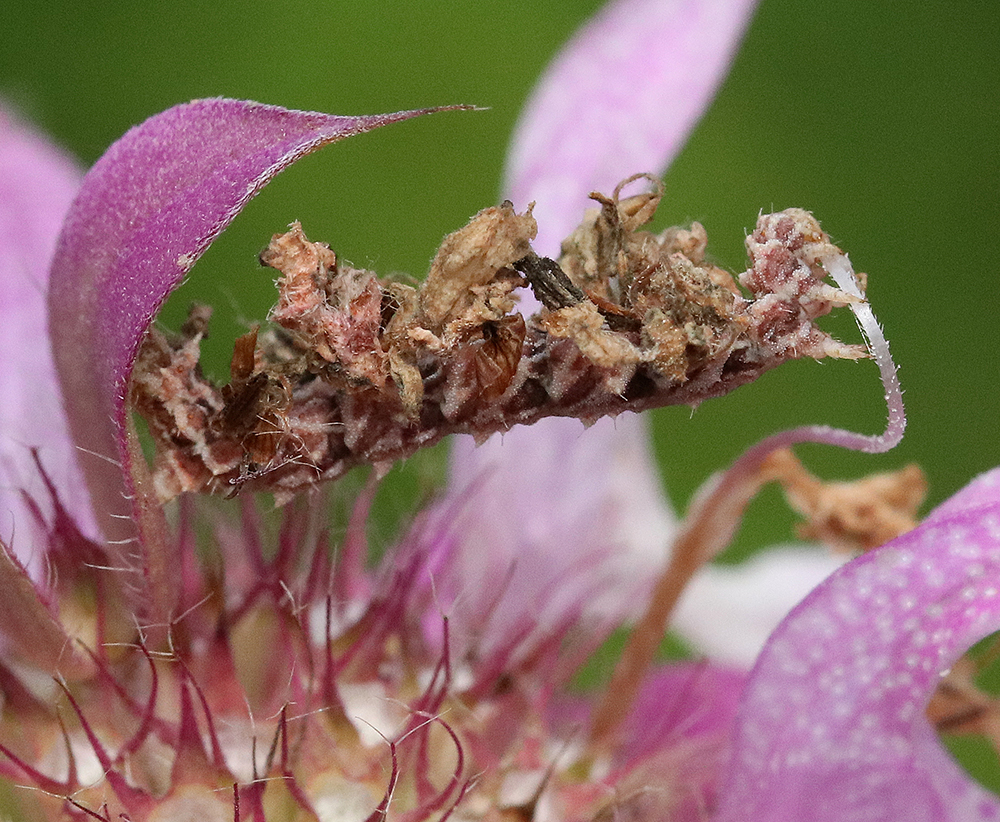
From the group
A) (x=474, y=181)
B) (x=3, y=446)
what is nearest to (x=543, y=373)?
(x=3, y=446)

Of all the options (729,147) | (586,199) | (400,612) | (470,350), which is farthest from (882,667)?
(729,147)

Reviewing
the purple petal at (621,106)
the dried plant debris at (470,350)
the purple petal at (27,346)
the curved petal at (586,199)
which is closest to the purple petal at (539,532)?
the curved petal at (586,199)

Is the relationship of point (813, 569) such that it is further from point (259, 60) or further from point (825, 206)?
point (259, 60)

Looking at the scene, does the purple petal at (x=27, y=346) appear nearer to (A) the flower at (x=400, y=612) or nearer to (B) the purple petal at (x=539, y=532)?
(A) the flower at (x=400, y=612)

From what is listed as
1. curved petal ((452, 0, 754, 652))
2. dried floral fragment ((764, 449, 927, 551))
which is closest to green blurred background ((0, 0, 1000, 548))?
curved petal ((452, 0, 754, 652))

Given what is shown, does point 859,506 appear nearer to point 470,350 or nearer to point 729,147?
point 470,350

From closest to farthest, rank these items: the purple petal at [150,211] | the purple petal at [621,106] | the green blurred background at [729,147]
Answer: the purple petal at [150,211] → the purple petal at [621,106] → the green blurred background at [729,147]
